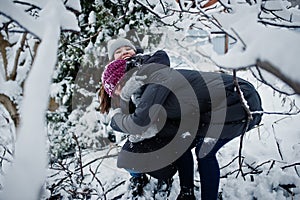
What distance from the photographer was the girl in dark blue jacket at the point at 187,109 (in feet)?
6.05

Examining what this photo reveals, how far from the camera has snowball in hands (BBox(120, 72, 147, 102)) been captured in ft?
6.26

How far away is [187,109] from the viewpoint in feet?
6.26

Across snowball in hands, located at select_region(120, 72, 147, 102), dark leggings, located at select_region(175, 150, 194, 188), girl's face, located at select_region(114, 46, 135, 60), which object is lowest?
dark leggings, located at select_region(175, 150, 194, 188)

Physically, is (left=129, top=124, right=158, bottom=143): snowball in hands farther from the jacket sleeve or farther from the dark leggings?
the dark leggings

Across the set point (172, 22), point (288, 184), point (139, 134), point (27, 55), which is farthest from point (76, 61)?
point (288, 184)

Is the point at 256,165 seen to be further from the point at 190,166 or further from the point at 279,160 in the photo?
the point at 190,166

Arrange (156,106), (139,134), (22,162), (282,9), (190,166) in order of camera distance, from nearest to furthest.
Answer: (22,162)
(282,9)
(156,106)
(139,134)
(190,166)

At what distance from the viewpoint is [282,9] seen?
1655 mm

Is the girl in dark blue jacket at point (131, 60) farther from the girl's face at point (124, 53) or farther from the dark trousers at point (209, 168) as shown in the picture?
the dark trousers at point (209, 168)

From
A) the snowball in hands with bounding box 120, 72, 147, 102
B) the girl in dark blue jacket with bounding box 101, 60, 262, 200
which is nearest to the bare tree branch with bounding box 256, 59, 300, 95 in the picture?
the girl in dark blue jacket with bounding box 101, 60, 262, 200

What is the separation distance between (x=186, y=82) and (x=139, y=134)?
1.52ft

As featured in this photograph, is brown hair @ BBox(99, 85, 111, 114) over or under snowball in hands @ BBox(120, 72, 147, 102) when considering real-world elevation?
under

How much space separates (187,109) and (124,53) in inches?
26.1

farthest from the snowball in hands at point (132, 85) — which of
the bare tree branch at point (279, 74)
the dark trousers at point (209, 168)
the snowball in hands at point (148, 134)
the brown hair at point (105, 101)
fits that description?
the bare tree branch at point (279, 74)
